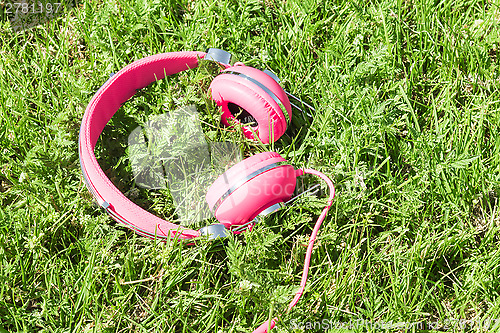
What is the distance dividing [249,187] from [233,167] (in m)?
0.15

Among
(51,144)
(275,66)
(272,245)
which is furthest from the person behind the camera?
(275,66)

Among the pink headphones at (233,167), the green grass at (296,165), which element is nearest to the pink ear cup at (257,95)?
the pink headphones at (233,167)

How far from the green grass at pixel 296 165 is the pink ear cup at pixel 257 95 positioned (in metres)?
0.28

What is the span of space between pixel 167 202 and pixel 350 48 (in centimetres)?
166

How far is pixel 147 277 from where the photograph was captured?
2.91 m

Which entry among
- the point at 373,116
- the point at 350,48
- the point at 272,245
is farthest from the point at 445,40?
the point at 272,245

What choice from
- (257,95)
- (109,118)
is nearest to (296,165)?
(257,95)

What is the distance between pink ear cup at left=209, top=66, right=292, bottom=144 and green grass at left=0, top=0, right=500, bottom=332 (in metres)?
0.28

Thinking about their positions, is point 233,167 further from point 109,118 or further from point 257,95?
point 109,118

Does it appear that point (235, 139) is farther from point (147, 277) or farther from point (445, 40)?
point (445, 40)

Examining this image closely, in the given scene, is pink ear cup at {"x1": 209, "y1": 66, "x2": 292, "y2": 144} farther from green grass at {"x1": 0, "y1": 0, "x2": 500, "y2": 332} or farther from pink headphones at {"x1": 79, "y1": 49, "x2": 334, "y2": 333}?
green grass at {"x1": 0, "y1": 0, "x2": 500, "y2": 332}

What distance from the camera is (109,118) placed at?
312 centimetres

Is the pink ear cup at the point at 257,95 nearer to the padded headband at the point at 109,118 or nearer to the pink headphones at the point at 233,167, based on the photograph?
the pink headphones at the point at 233,167

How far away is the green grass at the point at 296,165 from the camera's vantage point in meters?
2.81
